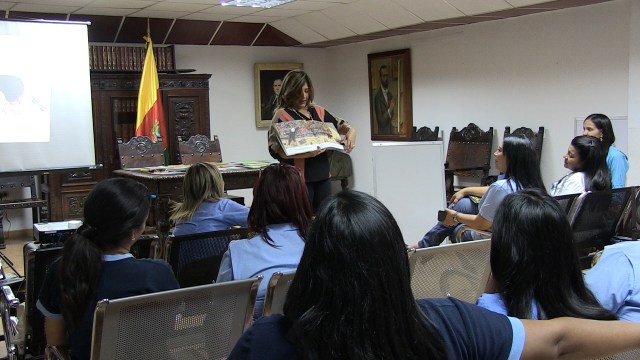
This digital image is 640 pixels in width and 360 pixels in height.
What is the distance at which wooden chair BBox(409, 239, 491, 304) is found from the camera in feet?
7.39

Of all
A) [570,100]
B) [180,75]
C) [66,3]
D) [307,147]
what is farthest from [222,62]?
[307,147]

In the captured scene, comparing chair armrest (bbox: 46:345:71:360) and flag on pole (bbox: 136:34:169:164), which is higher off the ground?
flag on pole (bbox: 136:34:169:164)

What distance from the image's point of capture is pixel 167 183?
5738 mm

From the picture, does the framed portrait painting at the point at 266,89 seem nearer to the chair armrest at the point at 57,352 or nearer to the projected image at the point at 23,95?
the projected image at the point at 23,95

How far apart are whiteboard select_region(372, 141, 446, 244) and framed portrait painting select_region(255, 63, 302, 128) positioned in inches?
204

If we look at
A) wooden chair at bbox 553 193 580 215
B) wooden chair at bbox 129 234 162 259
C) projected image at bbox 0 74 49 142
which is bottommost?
wooden chair at bbox 129 234 162 259

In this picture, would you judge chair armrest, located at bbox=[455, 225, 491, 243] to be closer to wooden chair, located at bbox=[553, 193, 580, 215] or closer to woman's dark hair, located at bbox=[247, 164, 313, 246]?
wooden chair, located at bbox=[553, 193, 580, 215]

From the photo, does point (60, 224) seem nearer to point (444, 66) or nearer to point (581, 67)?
point (581, 67)

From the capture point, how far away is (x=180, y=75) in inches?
318

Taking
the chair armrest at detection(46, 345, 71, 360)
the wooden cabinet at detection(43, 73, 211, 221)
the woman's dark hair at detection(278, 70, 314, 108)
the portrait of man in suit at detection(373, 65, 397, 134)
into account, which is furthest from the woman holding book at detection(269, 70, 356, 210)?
the portrait of man in suit at detection(373, 65, 397, 134)

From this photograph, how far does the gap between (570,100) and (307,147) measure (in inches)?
133

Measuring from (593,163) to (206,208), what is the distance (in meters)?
2.19

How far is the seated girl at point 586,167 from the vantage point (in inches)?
152

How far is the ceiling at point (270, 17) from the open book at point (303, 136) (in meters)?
2.78
